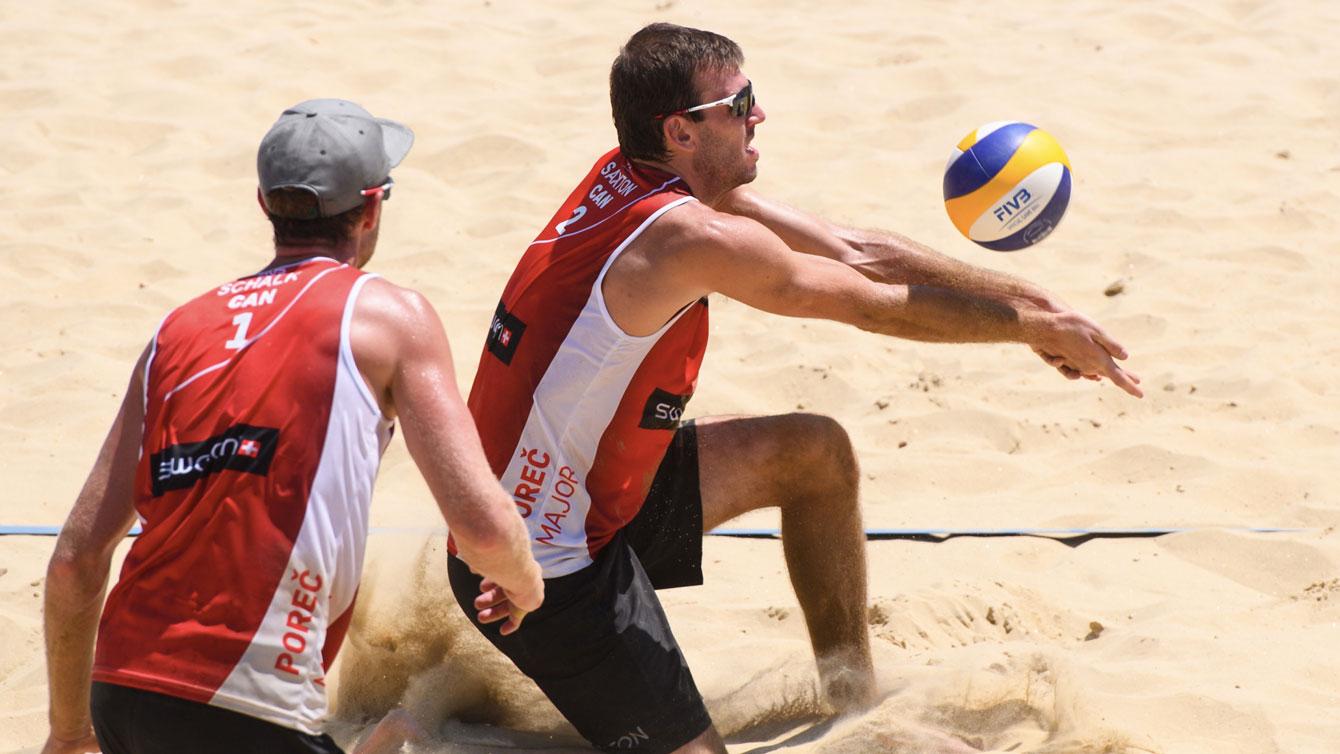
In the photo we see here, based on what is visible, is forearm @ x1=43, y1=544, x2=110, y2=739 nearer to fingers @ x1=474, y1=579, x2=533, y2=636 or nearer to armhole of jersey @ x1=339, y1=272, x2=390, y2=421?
armhole of jersey @ x1=339, y1=272, x2=390, y2=421

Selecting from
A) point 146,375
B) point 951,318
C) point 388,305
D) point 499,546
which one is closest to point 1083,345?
point 951,318

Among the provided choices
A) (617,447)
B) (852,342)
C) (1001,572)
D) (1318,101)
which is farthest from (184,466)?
(1318,101)

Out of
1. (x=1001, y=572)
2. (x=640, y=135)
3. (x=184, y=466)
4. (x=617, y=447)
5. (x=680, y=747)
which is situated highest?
(x=640, y=135)

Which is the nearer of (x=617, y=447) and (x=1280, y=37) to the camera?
(x=617, y=447)

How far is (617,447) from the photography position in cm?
276

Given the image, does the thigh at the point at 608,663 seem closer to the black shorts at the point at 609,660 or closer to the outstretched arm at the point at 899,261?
the black shorts at the point at 609,660

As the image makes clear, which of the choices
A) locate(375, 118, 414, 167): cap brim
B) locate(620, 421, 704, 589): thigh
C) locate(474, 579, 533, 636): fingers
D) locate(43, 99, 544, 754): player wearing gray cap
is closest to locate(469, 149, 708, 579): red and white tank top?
locate(620, 421, 704, 589): thigh

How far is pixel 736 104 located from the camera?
9.52 ft

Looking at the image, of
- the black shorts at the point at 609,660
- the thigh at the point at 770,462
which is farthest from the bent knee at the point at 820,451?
the black shorts at the point at 609,660

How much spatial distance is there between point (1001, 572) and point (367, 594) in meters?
1.82

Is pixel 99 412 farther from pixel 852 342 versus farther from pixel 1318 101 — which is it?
pixel 1318 101

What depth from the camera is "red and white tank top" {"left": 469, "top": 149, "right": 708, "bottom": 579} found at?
8.82 feet

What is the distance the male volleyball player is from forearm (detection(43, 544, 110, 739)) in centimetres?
73

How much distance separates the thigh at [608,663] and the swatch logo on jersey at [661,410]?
33 centimetres
